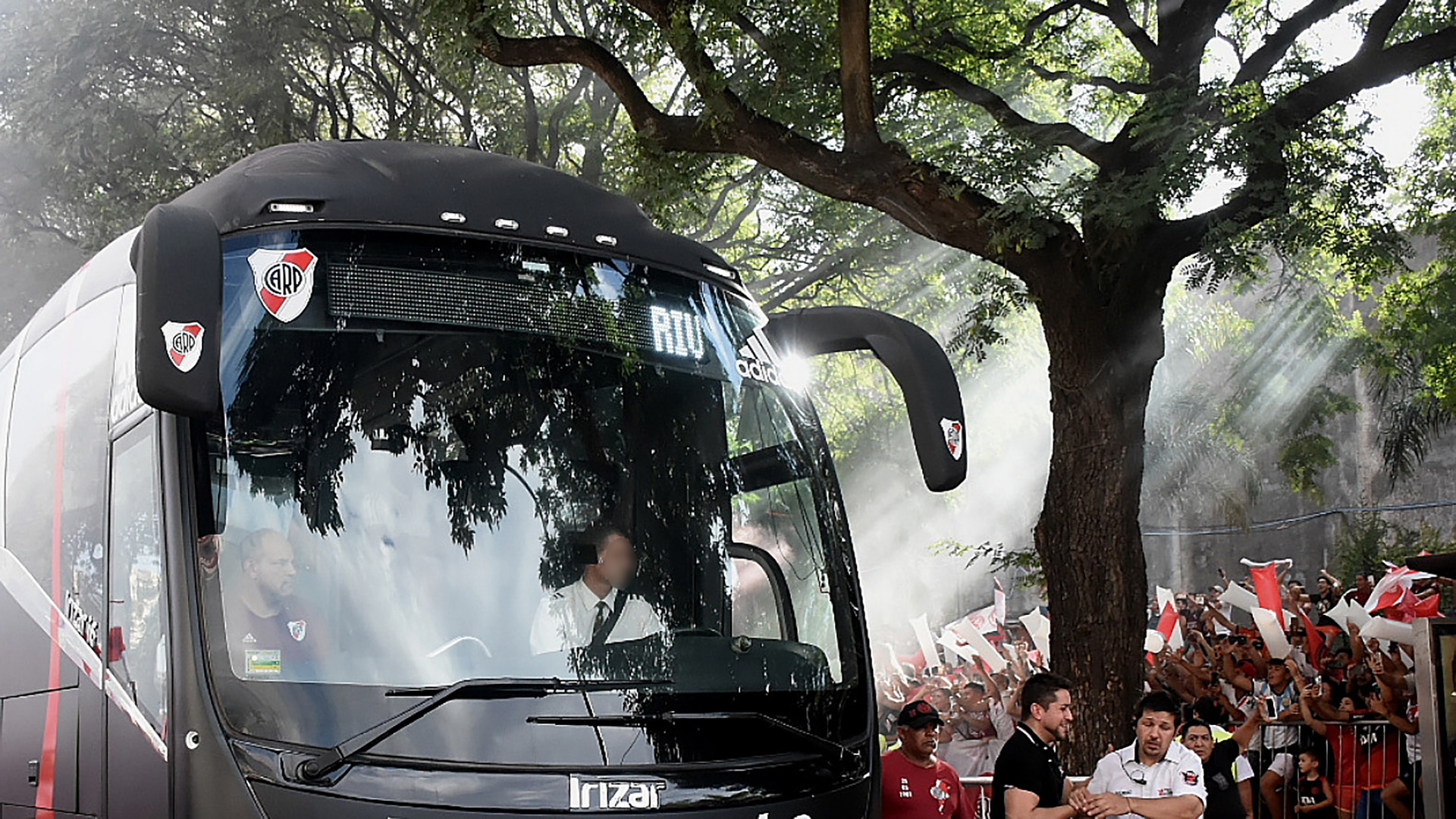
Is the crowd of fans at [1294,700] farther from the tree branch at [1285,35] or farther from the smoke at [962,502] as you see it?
the smoke at [962,502]

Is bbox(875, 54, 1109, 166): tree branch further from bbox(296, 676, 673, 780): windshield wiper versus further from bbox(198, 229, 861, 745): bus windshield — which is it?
bbox(296, 676, 673, 780): windshield wiper

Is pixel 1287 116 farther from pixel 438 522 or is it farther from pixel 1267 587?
pixel 438 522

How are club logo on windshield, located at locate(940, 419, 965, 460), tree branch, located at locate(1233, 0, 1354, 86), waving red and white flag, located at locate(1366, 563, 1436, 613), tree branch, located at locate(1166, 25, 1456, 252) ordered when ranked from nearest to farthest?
1. club logo on windshield, located at locate(940, 419, 965, 460)
2. tree branch, located at locate(1166, 25, 1456, 252)
3. tree branch, located at locate(1233, 0, 1354, 86)
4. waving red and white flag, located at locate(1366, 563, 1436, 613)

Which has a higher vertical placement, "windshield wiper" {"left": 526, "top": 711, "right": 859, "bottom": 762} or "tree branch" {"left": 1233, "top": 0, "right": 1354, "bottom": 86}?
"tree branch" {"left": 1233, "top": 0, "right": 1354, "bottom": 86}

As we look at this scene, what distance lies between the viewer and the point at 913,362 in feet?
19.2

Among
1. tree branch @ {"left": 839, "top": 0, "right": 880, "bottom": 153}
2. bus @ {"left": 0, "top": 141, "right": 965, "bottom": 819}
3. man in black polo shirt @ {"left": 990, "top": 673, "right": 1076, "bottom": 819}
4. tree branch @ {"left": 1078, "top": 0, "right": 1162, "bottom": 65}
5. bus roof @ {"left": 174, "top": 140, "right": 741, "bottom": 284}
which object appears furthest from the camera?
tree branch @ {"left": 1078, "top": 0, "right": 1162, "bottom": 65}

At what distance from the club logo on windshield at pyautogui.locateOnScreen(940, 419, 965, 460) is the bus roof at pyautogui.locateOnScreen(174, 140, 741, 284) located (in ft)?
3.30

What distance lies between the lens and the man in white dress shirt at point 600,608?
4781 millimetres

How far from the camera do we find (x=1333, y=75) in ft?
33.7

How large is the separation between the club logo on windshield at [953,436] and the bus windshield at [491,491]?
0.54m

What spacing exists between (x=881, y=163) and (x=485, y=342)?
614cm

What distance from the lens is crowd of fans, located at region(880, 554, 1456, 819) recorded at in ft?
33.9

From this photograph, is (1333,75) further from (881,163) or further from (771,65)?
(771,65)

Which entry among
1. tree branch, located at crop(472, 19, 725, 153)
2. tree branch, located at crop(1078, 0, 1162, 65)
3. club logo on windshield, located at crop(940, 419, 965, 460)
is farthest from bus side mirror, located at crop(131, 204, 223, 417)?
tree branch, located at crop(1078, 0, 1162, 65)
